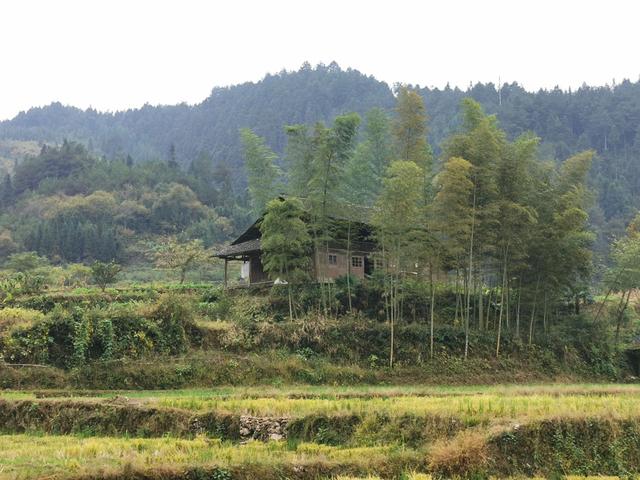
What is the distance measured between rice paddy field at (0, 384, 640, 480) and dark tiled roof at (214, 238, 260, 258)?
15978 mm

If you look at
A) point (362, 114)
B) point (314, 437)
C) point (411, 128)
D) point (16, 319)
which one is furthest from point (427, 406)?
point (362, 114)

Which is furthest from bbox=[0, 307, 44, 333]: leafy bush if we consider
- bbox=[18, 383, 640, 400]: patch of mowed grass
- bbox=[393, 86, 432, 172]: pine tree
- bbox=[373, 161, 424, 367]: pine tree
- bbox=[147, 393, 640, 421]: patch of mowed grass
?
bbox=[393, 86, 432, 172]: pine tree

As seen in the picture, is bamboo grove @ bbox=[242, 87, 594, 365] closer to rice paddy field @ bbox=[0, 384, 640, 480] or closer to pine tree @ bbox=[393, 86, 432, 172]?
pine tree @ bbox=[393, 86, 432, 172]

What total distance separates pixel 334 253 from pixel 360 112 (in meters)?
117

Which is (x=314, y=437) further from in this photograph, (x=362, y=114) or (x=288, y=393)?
(x=362, y=114)

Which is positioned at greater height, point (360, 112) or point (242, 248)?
point (360, 112)

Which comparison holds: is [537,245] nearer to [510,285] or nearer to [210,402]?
[510,285]

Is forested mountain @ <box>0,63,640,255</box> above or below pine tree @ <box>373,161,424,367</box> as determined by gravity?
above

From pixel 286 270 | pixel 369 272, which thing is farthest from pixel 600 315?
pixel 286 270

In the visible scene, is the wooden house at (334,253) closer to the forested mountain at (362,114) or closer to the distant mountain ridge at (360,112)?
the distant mountain ridge at (360,112)

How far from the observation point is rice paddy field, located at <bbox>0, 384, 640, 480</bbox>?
1172 cm

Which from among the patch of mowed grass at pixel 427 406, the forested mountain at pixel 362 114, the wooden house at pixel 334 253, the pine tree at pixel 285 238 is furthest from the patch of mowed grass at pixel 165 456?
the forested mountain at pixel 362 114

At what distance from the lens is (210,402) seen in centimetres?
1655

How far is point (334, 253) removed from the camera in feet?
107
